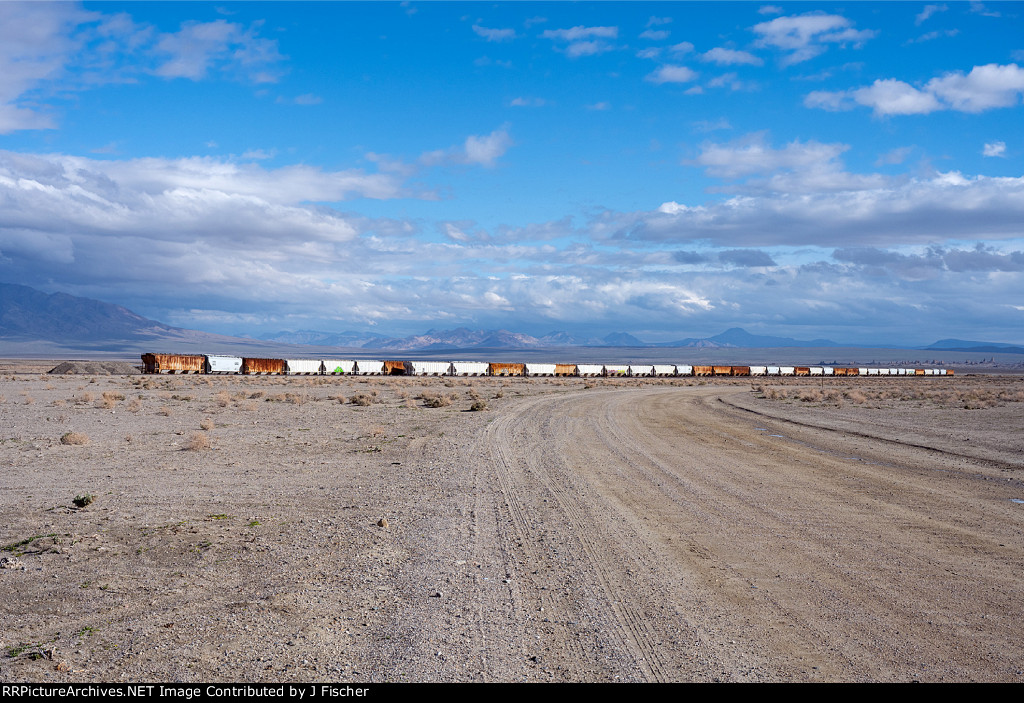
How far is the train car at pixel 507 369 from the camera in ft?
295

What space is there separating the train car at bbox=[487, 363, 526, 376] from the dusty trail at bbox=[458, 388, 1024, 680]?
74.6 metres

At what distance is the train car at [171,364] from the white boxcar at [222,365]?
0.63m

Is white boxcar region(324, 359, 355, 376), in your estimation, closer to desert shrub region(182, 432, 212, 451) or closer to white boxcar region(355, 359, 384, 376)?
white boxcar region(355, 359, 384, 376)

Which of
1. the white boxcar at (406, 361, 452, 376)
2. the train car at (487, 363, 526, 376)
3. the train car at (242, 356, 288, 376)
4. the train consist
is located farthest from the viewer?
the train car at (487, 363, 526, 376)

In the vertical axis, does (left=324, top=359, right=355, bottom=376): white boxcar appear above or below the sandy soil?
above

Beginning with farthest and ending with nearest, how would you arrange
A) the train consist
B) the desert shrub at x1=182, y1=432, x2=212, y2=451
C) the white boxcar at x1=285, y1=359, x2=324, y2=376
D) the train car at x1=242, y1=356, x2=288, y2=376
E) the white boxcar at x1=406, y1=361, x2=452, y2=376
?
the white boxcar at x1=406, y1=361, x2=452, y2=376 < the white boxcar at x1=285, y1=359, x2=324, y2=376 < the train car at x1=242, y1=356, x2=288, y2=376 < the train consist < the desert shrub at x1=182, y1=432, x2=212, y2=451

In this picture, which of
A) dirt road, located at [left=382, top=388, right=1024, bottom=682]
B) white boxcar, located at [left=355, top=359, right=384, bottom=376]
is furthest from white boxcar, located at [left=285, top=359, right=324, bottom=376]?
dirt road, located at [left=382, top=388, right=1024, bottom=682]

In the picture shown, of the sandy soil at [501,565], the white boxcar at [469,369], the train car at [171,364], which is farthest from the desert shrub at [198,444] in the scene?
the white boxcar at [469,369]

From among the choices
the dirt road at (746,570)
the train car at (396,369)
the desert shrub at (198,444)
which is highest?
the train car at (396,369)

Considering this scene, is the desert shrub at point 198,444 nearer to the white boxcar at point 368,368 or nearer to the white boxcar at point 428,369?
the white boxcar at point 428,369

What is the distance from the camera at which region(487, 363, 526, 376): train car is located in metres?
89.9
